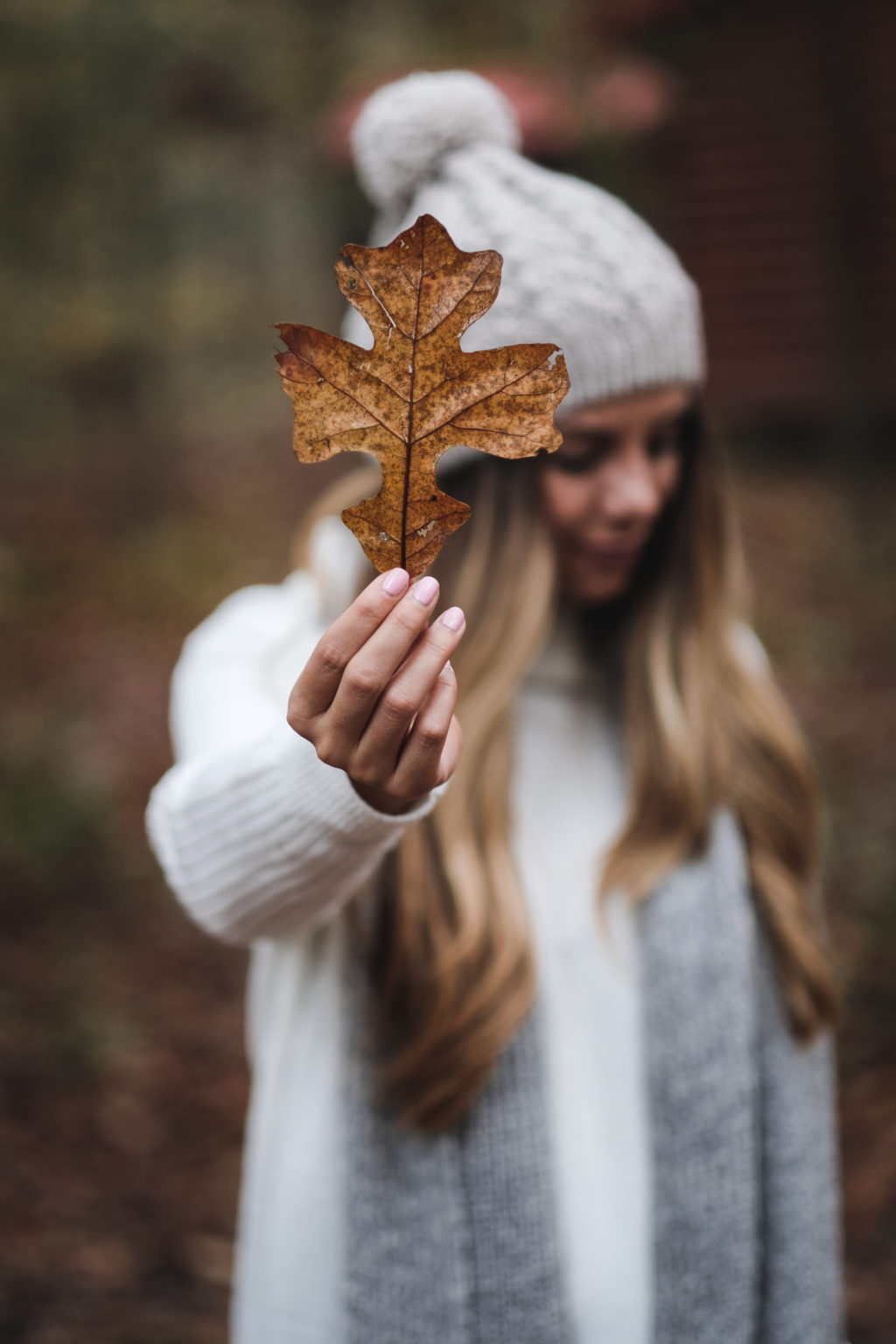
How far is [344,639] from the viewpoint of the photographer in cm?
80

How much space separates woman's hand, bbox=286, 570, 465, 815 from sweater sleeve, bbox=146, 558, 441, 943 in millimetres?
146

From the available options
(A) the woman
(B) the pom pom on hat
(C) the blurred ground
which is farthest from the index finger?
(C) the blurred ground

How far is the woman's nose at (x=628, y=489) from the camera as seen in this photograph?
57.7 inches

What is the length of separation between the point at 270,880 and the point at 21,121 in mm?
6291

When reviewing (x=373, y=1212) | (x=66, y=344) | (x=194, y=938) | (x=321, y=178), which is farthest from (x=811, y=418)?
(x=373, y=1212)

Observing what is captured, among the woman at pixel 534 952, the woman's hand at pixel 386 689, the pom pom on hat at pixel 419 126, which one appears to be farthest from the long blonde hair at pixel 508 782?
the woman's hand at pixel 386 689

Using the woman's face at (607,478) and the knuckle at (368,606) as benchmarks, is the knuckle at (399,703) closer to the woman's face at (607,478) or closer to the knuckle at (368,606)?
the knuckle at (368,606)

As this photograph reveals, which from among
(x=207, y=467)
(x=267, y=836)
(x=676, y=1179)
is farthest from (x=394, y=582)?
(x=207, y=467)

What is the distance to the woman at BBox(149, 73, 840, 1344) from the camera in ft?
4.69

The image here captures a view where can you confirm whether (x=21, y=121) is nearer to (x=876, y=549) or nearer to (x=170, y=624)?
(x=170, y=624)

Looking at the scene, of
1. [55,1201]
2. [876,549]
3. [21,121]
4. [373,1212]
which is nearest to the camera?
[373,1212]

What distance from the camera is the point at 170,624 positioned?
22.3 feet

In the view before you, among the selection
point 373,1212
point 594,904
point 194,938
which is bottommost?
point 194,938

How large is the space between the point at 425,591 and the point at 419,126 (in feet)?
3.30
